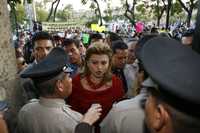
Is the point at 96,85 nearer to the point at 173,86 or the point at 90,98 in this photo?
the point at 90,98

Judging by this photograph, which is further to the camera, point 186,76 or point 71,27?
point 71,27

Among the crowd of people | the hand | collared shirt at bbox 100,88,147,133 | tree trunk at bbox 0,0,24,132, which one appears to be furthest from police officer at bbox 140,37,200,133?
tree trunk at bbox 0,0,24,132

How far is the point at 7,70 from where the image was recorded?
10.4 ft

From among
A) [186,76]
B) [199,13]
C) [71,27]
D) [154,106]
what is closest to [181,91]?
[186,76]

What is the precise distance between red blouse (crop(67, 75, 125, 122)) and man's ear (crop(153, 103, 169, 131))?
180 cm

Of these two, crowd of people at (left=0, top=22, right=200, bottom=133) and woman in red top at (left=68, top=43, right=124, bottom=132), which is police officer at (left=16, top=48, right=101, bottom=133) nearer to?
crowd of people at (left=0, top=22, right=200, bottom=133)

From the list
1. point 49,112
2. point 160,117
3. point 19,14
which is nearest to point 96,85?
point 49,112

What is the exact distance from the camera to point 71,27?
25922 millimetres

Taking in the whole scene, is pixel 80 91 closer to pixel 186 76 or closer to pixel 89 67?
A: pixel 89 67

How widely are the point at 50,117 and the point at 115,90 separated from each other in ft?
3.45

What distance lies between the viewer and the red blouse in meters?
3.30

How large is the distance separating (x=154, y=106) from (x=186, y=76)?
0.71 feet

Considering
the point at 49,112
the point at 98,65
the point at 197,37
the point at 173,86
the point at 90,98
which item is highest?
the point at 197,37

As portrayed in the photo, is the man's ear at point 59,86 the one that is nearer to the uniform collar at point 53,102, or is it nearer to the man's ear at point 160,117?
the uniform collar at point 53,102
